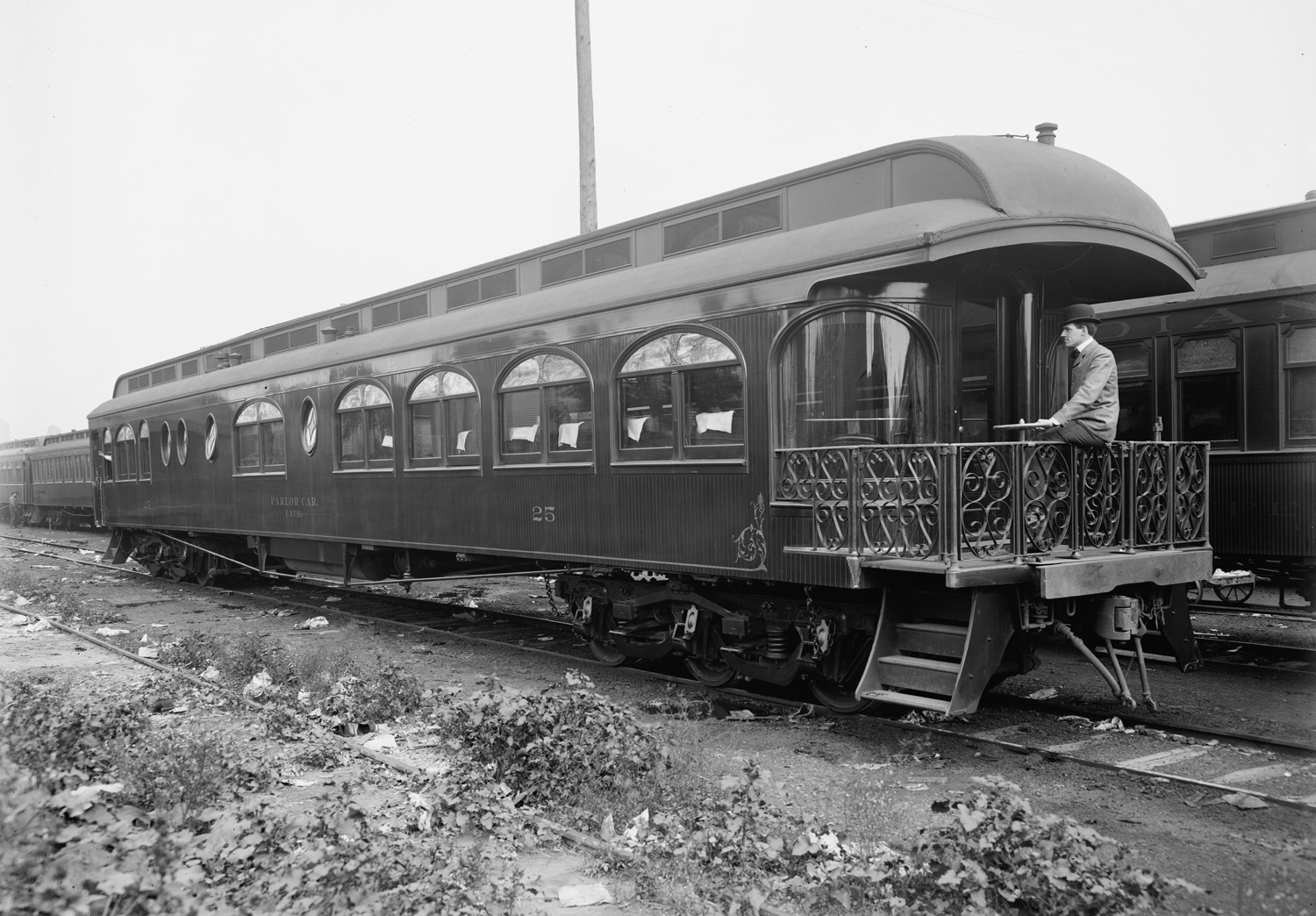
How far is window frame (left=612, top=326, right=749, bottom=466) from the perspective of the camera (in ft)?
23.9

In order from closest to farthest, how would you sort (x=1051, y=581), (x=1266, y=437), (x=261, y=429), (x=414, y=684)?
(x=1051, y=581) → (x=414, y=684) → (x=1266, y=437) → (x=261, y=429)

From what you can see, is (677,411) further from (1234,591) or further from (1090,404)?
(1234,591)

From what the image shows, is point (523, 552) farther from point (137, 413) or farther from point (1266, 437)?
point (137, 413)

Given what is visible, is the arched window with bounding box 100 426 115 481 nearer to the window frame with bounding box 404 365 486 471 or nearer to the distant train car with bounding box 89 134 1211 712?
the window frame with bounding box 404 365 486 471

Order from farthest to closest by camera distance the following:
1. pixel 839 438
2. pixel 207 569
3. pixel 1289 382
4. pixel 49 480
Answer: pixel 49 480 → pixel 207 569 → pixel 1289 382 → pixel 839 438

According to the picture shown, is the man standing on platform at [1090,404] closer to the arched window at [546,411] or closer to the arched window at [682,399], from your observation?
the arched window at [682,399]

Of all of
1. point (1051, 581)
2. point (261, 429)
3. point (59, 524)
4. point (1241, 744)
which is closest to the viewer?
point (1051, 581)

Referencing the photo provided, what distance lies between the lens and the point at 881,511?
6254mm

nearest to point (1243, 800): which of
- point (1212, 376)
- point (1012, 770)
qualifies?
point (1012, 770)

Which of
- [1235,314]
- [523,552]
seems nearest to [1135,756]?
[1235,314]

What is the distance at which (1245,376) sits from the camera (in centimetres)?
905

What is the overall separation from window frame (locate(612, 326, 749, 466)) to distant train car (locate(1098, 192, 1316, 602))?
4.60 metres

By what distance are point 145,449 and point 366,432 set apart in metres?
8.52

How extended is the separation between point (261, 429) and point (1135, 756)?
1187cm
